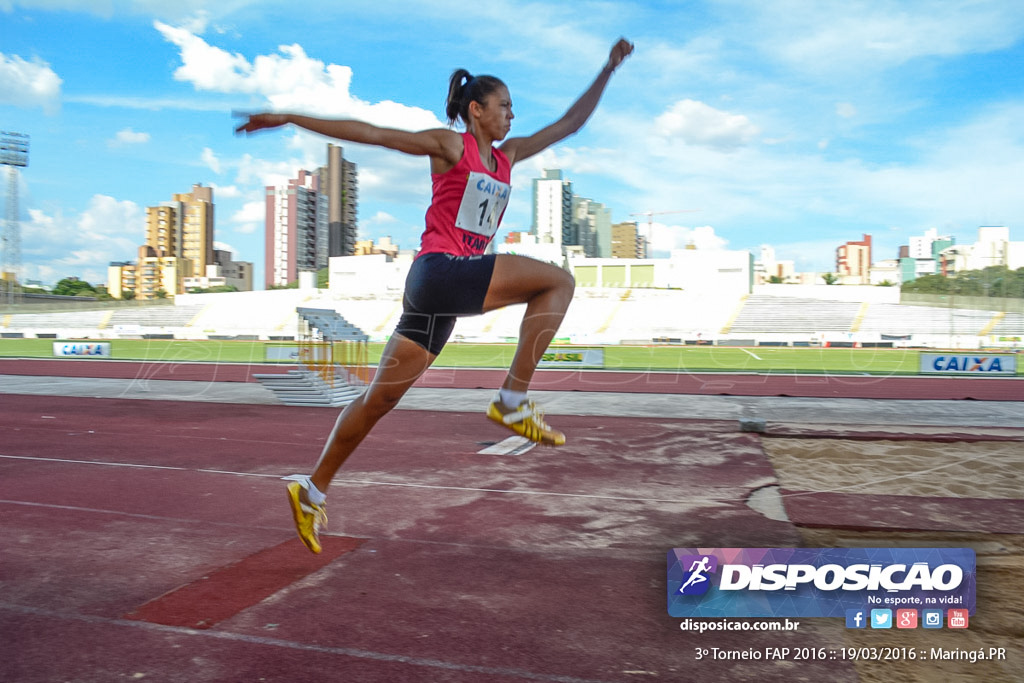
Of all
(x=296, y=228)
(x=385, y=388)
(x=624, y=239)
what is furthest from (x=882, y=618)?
(x=624, y=239)

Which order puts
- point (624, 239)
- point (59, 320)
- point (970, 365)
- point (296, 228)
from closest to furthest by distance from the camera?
1. point (970, 365)
2. point (59, 320)
3. point (296, 228)
4. point (624, 239)

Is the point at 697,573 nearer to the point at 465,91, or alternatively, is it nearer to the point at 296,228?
the point at 465,91

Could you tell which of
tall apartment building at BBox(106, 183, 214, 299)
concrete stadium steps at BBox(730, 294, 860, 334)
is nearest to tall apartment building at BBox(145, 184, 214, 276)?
tall apartment building at BBox(106, 183, 214, 299)

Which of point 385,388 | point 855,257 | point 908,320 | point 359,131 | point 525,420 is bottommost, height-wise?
point 525,420

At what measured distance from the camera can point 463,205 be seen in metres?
2.79

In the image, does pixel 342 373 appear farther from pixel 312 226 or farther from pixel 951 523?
pixel 312 226

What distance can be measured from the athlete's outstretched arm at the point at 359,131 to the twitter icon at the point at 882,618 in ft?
9.48

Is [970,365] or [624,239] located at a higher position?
[624,239]

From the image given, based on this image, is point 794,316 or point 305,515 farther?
point 794,316

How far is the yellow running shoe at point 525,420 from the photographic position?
2.88 metres

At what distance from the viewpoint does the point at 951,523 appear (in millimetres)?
5270

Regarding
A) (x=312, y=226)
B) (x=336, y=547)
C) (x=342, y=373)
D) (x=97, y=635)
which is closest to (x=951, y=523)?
(x=336, y=547)

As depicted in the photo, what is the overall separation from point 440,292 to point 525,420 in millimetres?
Answer: 651

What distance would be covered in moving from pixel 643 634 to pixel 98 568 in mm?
3349
